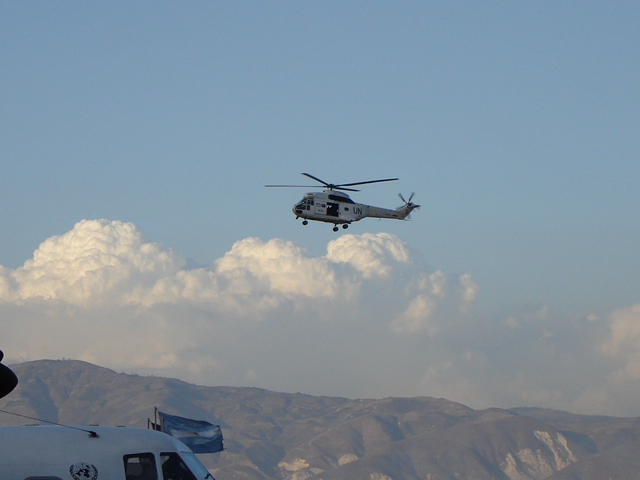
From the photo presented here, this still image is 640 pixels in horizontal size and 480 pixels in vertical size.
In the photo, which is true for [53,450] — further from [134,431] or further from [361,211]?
[361,211]

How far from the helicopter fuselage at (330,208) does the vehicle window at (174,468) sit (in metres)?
50.3

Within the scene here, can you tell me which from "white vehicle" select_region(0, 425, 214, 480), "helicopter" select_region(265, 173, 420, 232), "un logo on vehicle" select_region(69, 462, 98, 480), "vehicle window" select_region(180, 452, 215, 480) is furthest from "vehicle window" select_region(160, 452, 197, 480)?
"helicopter" select_region(265, 173, 420, 232)

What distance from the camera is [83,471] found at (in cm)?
2620

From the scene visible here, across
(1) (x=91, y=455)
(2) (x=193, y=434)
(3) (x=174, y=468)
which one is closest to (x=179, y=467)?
(3) (x=174, y=468)

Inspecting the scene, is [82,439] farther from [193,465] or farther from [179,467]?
[193,465]

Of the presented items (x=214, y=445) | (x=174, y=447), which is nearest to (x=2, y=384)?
(x=174, y=447)

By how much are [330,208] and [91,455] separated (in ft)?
176

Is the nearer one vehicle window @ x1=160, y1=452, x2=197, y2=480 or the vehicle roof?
the vehicle roof

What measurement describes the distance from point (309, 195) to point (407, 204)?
40.8ft

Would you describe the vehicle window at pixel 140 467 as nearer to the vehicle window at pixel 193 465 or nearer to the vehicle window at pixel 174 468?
the vehicle window at pixel 174 468

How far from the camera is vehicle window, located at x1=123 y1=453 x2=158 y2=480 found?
2695 centimetres

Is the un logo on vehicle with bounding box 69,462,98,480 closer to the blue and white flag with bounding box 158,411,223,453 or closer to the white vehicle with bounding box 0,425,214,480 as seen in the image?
the white vehicle with bounding box 0,425,214,480

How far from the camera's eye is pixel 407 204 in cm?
8631

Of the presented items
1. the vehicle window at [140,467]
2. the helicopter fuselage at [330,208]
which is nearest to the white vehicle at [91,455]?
the vehicle window at [140,467]
